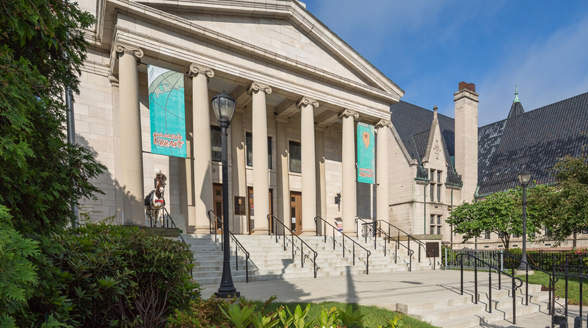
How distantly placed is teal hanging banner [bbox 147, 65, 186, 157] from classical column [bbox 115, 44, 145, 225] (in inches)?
28.0

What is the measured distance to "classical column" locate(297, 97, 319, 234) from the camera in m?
18.2

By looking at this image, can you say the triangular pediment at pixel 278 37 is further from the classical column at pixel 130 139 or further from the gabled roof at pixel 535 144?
the gabled roof at pixel 535 144

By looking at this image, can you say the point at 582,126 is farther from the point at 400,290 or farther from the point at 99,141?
the point at 99,141

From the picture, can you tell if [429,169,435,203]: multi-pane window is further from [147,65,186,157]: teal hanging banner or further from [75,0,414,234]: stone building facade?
[147,65,186,157]: teal hanging banner

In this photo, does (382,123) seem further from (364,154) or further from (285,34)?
(285,34)

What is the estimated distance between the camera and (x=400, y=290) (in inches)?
383

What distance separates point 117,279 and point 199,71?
1321 cm

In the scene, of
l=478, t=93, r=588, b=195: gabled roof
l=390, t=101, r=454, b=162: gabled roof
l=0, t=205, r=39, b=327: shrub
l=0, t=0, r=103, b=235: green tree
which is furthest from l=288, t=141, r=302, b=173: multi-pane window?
l=478, t=93, r=588, b=195: gabled roof

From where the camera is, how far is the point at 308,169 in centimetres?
1872

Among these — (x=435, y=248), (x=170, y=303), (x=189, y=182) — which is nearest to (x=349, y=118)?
(x=435, y=248)

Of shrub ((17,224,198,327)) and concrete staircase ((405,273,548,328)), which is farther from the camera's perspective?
concrete staircase ((405,273,548,328))

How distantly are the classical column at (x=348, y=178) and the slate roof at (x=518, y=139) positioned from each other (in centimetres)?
1159

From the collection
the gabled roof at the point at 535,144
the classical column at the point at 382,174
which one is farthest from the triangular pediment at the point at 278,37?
the gabled roof at the point at 535,144

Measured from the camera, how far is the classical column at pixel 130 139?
1312 centimetres
